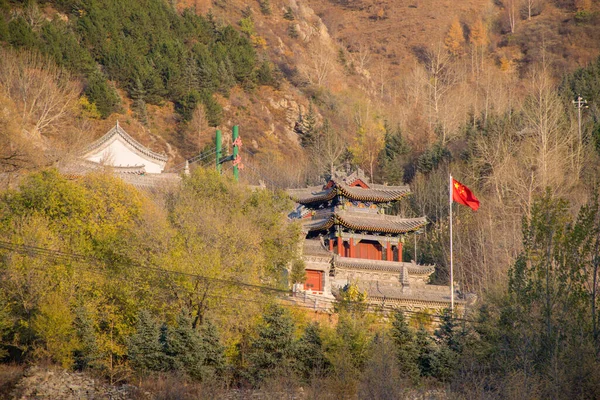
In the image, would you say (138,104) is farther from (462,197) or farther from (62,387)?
(62,387)

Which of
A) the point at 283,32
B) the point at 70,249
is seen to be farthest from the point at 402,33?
the point at 70,249

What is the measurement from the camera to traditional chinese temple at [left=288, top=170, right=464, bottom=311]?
110 ft

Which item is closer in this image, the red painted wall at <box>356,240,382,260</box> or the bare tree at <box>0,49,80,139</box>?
the red painted wall at <box>356,240,382,260</box>

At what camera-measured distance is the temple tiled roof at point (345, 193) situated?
1489 inches

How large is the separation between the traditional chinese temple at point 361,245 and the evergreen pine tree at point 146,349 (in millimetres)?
9059

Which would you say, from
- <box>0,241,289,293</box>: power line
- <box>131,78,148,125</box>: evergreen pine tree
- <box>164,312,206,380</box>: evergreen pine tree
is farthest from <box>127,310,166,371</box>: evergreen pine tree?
<box>131,78,148,125</box>: evergreen pine tree

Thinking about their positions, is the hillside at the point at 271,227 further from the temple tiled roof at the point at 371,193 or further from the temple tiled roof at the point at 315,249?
the temple tiled roof at the point at 315,249

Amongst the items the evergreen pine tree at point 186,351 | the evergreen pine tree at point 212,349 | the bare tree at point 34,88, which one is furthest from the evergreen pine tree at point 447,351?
the bare tree at point 34,88

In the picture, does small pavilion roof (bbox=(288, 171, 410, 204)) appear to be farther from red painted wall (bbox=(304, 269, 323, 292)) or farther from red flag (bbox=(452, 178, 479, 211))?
red painted wall (bbox=(304, 269, 323, 292))

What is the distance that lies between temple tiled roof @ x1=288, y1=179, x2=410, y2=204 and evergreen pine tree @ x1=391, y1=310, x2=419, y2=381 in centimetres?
1288

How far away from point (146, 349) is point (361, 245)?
15691mm

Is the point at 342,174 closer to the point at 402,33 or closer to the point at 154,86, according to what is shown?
the point at 154,86

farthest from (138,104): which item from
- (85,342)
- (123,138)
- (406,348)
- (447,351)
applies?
(447,351)

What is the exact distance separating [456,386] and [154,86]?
44235 millimetres
